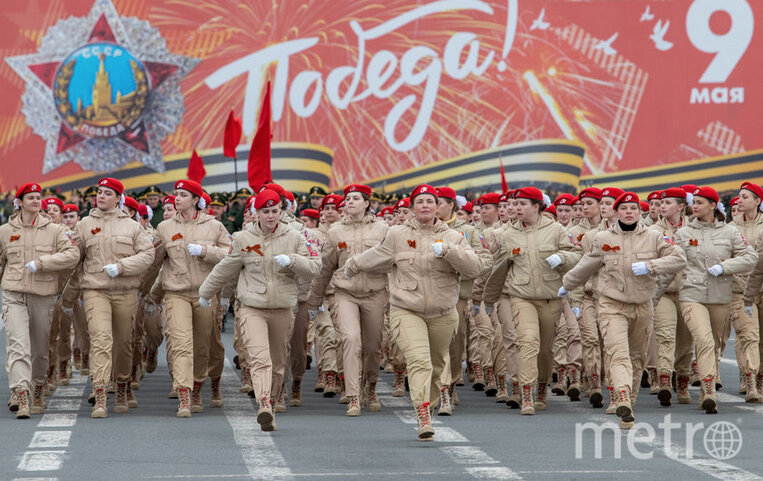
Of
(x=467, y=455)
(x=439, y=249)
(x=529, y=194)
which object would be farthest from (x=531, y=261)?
(x=467, y=455)

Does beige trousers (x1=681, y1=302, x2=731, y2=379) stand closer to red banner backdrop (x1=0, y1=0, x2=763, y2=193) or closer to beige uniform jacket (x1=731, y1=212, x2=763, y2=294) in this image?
beige uniform jacket (x1=731, y1=212, x2=763, y2=294)

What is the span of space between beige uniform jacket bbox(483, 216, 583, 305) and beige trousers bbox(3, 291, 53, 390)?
13.4 feet

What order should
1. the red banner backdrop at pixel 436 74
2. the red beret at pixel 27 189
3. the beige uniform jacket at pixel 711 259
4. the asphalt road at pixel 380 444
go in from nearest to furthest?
the asphalt road at pixel 380 444
the red beret at pixel 27 189
the beige uniform jacket at pixel 711 259
the red banner backdrop at pixel 436 74

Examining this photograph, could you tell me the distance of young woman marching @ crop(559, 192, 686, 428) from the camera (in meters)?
11.6

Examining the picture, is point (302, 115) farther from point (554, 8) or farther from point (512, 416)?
point (512, 416)

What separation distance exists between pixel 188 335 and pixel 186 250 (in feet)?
2.59

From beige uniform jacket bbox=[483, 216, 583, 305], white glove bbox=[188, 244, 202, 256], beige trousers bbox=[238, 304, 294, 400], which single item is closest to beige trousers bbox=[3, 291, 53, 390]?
white glove bbox=[188, 244, 202, 256]

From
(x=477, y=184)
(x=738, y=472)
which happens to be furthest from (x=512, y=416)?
(x=477, y=184)

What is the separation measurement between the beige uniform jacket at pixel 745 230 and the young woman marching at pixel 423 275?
3.97 metres

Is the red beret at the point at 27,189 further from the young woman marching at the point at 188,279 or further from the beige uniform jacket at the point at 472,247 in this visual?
the beige uniform jacket at the point at 472,247

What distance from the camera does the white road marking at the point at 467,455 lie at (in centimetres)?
920

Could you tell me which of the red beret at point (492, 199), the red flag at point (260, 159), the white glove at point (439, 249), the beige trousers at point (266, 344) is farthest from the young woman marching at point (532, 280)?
the red flag at point (260, 159)

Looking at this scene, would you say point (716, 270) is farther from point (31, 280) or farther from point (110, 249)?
point (31, 280)

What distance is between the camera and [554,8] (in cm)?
4191
